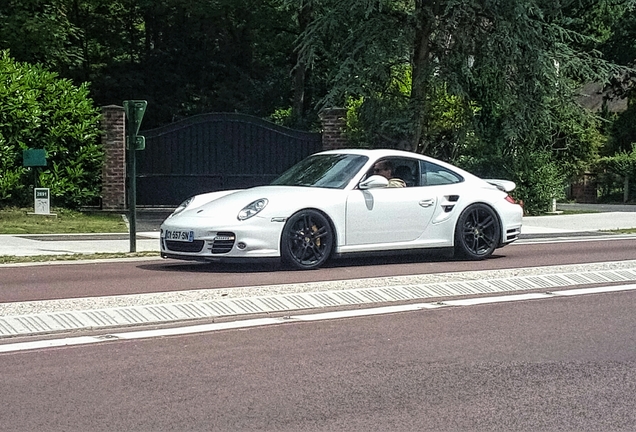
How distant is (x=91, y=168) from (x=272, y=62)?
19.3 m

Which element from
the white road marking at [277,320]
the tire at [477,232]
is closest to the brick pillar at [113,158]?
the tire at [477,232]

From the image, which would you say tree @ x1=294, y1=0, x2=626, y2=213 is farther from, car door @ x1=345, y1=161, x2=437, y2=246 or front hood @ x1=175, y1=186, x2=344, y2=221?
front hood @ x1=175, y1=186, x2=344, y2=221

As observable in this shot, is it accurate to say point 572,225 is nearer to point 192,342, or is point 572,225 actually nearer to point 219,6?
point 192,342

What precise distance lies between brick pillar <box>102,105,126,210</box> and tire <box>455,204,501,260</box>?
1204 centimetres

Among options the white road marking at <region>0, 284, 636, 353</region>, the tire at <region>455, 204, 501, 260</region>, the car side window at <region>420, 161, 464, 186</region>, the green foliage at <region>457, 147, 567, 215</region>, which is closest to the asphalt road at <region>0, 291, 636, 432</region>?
the white road marking at <region>0, 284, 636, 353</region>

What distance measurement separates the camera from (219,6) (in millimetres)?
36469

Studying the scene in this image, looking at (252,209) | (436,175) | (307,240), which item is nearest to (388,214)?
(436,175)

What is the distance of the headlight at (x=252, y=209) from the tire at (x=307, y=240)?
13.8 inches

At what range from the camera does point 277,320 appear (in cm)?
853

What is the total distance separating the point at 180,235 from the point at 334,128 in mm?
12892

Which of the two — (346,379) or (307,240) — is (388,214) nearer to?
(307,240)

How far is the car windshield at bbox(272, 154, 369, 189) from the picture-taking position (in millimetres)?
12516

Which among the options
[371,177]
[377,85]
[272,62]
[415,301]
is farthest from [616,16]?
[415,301]

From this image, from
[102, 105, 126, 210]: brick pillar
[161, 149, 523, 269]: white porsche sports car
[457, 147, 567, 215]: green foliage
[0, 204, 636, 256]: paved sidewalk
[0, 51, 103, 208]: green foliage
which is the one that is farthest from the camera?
[457, 147, 567, 215]: green foliage
